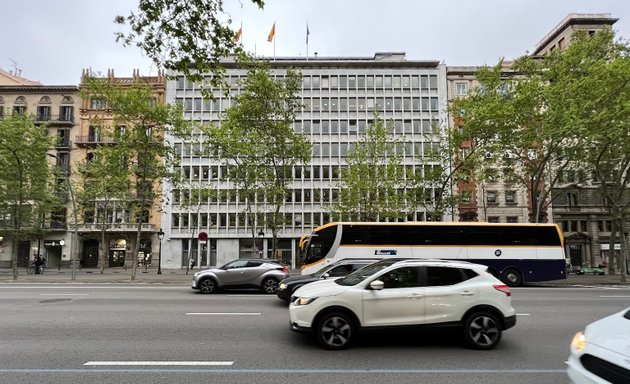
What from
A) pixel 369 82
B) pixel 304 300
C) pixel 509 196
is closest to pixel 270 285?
pixel 304 300

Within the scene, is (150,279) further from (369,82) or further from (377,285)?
(369,82)

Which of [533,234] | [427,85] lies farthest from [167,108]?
[427,85]

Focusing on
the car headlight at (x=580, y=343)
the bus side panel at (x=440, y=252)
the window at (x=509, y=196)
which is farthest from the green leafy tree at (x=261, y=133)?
the window at (x=509, y=196)

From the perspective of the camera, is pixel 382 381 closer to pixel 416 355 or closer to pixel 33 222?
pixel 416 355

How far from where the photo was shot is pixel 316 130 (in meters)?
52.8

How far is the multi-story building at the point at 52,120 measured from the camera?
4850cm

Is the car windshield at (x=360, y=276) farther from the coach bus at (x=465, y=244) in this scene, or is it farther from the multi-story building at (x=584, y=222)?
the multi-story building at (x=584, y=222)

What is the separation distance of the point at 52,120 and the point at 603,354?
58.7m

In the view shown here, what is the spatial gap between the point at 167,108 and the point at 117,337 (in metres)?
22.2

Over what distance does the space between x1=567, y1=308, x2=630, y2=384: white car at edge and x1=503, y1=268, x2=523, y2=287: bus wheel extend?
18431mm

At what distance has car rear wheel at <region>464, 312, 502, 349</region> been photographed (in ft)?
23.6

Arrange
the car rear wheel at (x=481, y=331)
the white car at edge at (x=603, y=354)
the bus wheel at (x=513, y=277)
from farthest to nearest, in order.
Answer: the bus wheel at (x=513, y=277)
the car rear wheel at (x=481, y=331)
the white car at edge at (x=603, y=354)

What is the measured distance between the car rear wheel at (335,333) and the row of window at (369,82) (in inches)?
1929

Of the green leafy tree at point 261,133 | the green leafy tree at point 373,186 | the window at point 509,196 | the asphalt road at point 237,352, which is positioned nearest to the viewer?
the asphalt road at point 237,352
